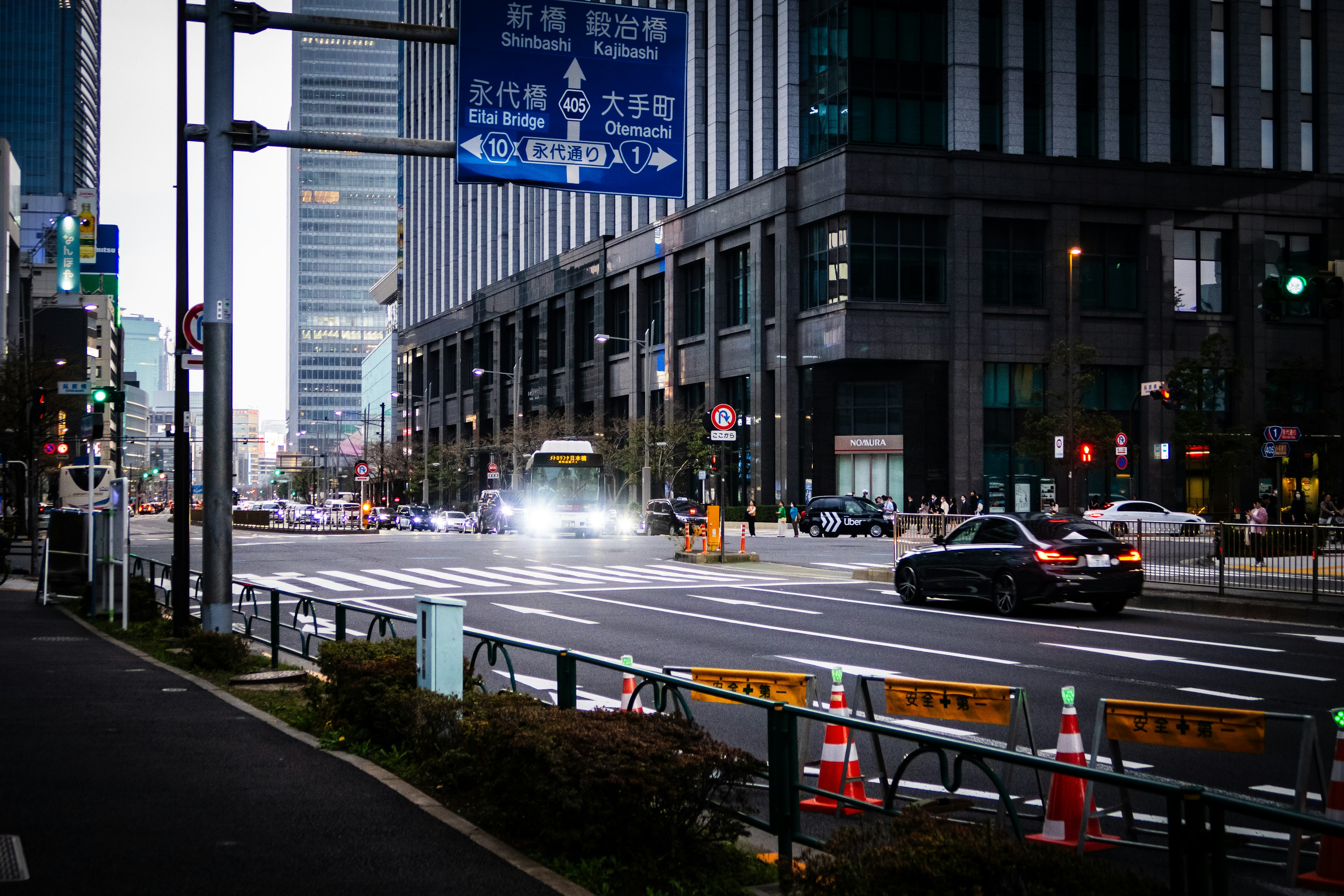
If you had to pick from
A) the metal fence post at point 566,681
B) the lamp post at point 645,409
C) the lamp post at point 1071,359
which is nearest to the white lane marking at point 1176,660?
the metal fence post at point 566,681

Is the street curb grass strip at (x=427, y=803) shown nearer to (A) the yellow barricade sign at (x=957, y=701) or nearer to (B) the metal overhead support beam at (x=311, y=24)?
(A) the yellow barricade sign at (x=957, y=701)

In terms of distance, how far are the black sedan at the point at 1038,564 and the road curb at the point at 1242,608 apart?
1.13 m

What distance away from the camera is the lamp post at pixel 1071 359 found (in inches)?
1886

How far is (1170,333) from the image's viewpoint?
65.4m

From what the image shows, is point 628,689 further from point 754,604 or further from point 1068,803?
point 754,604

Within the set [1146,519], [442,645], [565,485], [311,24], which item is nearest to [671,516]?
[565,485]

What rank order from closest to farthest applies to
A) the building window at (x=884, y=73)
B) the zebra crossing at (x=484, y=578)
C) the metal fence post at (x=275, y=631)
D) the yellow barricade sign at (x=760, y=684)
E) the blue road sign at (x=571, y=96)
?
1. the yellow barricade sign at (x=760, y=684)
2. the blue road sign at (x=571, y=96)
3. the metal fence post at (x=275, y=631)
4. the zebra crossing at (x=484, y=578)
5. the building window at (x=884, y=73)

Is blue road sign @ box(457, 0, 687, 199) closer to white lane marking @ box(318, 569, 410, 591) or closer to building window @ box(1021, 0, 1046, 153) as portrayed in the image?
white lane marking @ box(318, 569, 410, 591)

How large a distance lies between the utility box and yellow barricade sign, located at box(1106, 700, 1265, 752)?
442 centimetres

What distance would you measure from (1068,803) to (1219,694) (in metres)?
6.98

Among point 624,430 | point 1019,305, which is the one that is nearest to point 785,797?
point 1019,305

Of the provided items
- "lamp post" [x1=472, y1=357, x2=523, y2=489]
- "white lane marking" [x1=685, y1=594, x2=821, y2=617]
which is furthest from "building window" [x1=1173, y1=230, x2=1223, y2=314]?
"white lane marking" [x1=685, y1=594, x2=821, y2=617]

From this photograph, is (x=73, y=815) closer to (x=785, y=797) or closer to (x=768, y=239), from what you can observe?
(x=785, y=797)

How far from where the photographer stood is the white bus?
2206 cm
